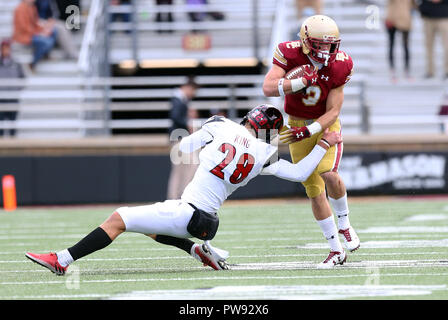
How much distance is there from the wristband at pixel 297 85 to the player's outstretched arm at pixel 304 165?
40 cm

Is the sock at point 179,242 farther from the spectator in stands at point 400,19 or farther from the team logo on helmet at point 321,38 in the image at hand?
the spectator in stands at point 400,19

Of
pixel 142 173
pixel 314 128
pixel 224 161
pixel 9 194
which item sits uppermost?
pixel 314 128

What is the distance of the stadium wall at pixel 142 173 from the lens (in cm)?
1506

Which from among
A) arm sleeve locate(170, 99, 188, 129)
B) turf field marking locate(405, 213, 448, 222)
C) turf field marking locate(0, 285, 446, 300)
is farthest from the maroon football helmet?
arm sleeve locate(170, 99, 188, 129)

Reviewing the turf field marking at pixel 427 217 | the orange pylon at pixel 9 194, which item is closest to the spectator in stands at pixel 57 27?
the orange pylon at pixel 9 194

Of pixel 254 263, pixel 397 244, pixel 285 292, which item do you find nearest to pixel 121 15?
pixel 397 244

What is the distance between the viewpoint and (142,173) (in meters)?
15.1

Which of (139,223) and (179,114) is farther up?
(139,223)

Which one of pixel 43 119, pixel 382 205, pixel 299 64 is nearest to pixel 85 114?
pixel 43 119

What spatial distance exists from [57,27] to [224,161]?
1088 cm

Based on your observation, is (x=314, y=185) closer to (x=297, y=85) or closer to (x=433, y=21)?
(x=297, y=85)
